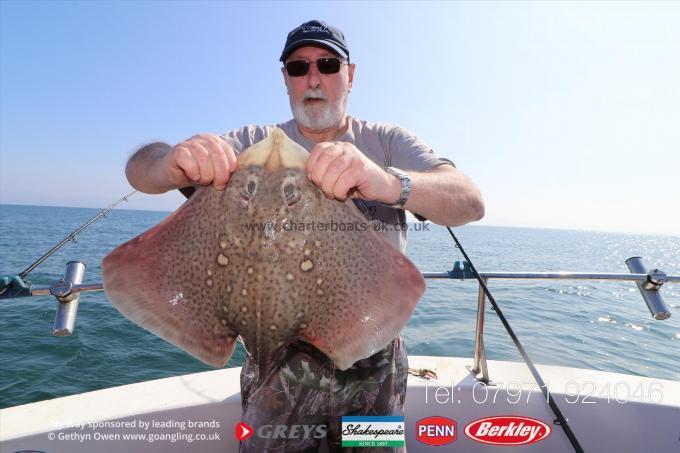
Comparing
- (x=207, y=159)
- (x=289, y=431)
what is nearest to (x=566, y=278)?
(x=289, y=431)

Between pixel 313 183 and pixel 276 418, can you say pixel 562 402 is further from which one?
pixel 313 183

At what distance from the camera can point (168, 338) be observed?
1696mm

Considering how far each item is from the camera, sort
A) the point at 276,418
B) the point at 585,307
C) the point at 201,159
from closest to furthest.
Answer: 1. the point at 201,159
2. the point at 276,418
3. the point at 585,307

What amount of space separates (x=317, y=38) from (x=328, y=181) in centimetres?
152

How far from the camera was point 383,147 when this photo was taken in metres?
2.65

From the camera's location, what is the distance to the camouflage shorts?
89.0 inches

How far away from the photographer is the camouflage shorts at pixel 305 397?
2.26m

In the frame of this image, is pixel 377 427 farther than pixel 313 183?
Yes

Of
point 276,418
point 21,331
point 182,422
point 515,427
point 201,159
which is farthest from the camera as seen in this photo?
point 21,331

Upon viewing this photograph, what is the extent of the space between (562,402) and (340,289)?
9.38 ft

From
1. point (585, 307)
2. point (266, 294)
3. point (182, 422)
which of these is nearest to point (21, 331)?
point (182, 422)

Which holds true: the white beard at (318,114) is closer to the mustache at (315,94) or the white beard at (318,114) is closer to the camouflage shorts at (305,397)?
the mustache at (315,94)

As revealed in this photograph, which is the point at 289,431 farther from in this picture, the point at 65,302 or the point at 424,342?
the point at 424,342

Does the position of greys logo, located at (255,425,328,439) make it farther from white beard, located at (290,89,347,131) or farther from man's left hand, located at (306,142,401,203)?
white beard, located at (290,89,347,131)
